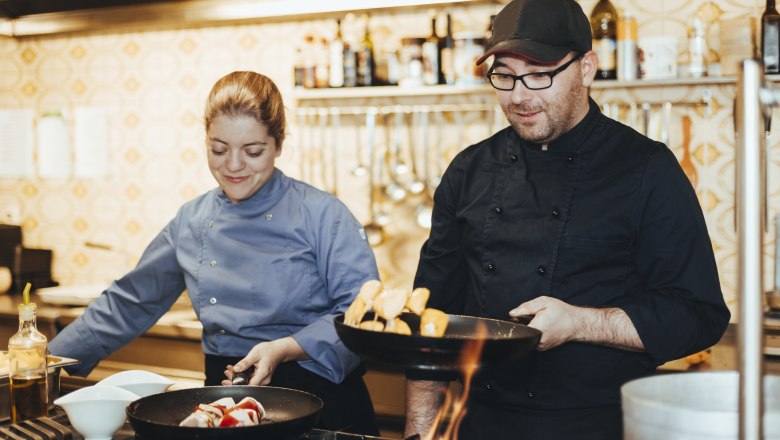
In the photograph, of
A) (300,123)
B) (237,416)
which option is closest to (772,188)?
(300,123)

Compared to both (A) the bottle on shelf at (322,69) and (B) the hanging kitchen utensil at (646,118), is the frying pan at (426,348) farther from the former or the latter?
(A) the bottle on shelf at (322,69)

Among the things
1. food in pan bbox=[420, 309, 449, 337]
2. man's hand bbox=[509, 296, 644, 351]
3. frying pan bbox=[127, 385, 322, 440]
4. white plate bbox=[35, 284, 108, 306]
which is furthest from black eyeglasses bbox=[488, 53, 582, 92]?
white plate bbox=[35, 284, 108, 306]

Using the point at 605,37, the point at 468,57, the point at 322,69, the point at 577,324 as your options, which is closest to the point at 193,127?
the point at 322,69

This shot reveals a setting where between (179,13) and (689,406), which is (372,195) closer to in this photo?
(179,13)

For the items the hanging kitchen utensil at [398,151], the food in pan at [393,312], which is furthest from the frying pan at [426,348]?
the hanging kitchen utensil at [398,151]

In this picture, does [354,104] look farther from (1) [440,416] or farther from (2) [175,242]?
(1) [440,416]

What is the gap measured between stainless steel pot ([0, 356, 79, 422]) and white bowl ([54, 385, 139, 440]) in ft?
0.94

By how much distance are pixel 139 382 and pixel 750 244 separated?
1.27 metres

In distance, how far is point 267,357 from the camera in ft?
6.15

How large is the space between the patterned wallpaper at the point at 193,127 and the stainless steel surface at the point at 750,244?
267 cm

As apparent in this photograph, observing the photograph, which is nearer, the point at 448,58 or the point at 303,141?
the point at 448,58

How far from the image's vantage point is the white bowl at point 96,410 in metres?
1.50

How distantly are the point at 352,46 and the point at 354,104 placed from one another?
→ 267mm

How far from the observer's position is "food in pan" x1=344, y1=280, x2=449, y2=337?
1.31m
